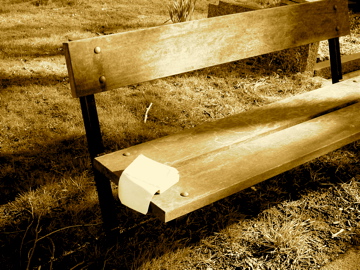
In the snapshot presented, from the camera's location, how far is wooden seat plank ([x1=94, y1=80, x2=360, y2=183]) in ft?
5.80

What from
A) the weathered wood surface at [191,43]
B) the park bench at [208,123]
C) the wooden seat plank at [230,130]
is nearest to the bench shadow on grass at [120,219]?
the park bench at [208,123]

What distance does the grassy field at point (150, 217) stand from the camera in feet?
6.86

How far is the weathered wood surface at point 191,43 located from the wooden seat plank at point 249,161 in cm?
57

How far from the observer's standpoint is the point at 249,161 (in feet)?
5.63

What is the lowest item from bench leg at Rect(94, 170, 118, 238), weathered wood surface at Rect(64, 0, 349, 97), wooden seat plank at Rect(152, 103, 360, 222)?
bench leg at Rect(94, 170, 118, 238)

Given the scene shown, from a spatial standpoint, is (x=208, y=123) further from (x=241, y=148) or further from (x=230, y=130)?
(x=241, y=148)

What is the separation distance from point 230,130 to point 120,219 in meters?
0.87

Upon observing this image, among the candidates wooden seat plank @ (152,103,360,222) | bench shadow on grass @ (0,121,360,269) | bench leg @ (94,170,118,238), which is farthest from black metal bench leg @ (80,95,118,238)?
wooden seat plank @ (152,103,360,222)

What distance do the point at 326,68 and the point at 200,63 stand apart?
277 centimetres

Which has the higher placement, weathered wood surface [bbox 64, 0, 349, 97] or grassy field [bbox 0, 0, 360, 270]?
weathered wood surface [bbox 64, 0, 349, 97]

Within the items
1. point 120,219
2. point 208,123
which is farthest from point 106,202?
point 208,123

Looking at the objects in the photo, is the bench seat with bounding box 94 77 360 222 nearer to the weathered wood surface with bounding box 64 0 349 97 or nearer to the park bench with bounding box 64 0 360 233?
the park bench with bounding box 64 0 360 233

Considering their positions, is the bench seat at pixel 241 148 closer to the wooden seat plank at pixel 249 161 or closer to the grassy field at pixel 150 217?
the wooden seat plank at pixel 249 161

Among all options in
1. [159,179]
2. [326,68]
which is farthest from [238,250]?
[326,68]
